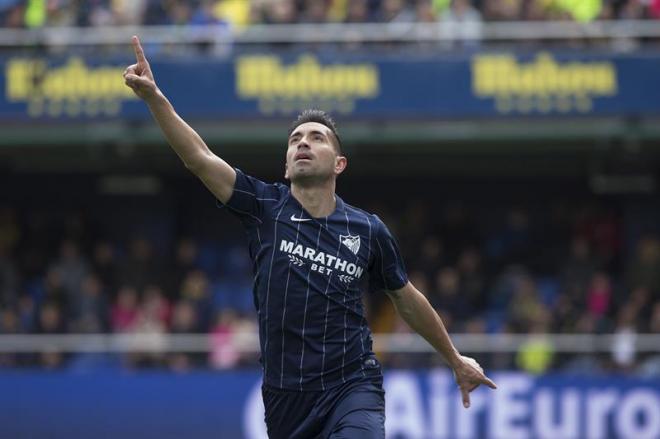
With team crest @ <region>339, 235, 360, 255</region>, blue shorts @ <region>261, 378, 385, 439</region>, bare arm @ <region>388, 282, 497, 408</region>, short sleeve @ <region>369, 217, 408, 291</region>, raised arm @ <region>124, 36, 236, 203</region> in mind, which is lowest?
blue shorts @ <region>261, 378, 385, 439</region>

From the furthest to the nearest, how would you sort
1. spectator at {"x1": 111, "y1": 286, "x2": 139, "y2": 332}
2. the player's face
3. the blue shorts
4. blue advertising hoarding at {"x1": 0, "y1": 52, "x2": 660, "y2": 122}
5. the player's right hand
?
spectator at {"x1": 111, "y1": 286, "x2": 139, "y2": 332}
blue advertising hoarding at {"x1": 0, "y1": 52, "x2": 660, "y2": 122}
the player's face
the blue shorts
the player's right hand

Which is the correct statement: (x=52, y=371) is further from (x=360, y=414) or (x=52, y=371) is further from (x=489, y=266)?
(x=360, y=414)

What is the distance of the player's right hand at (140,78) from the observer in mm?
5789

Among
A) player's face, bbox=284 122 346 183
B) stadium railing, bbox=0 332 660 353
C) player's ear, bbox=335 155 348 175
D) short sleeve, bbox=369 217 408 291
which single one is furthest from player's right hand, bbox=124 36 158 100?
stadium railing, bbox=0 332 660 353

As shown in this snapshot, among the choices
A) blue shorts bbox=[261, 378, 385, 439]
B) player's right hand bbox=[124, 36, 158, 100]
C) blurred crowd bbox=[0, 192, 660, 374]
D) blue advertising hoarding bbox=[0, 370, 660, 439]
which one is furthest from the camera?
blurred crowd bbox=[0, 192, 660, 374]

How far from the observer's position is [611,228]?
17.4 metres

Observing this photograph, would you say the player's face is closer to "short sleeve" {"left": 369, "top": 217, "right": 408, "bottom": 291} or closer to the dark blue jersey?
the dark blue jersey

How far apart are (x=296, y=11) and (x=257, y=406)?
4915 millimetres

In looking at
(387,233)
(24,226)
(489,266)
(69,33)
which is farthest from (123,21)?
(387,233)

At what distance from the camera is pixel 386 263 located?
6465mm

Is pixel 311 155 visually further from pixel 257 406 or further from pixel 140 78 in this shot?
pixel 257 406

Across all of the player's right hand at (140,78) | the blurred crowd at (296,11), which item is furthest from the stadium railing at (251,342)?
the player's right hand at (140,78)

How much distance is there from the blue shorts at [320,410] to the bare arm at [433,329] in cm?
47

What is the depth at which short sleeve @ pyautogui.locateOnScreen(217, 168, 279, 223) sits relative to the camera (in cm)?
620
